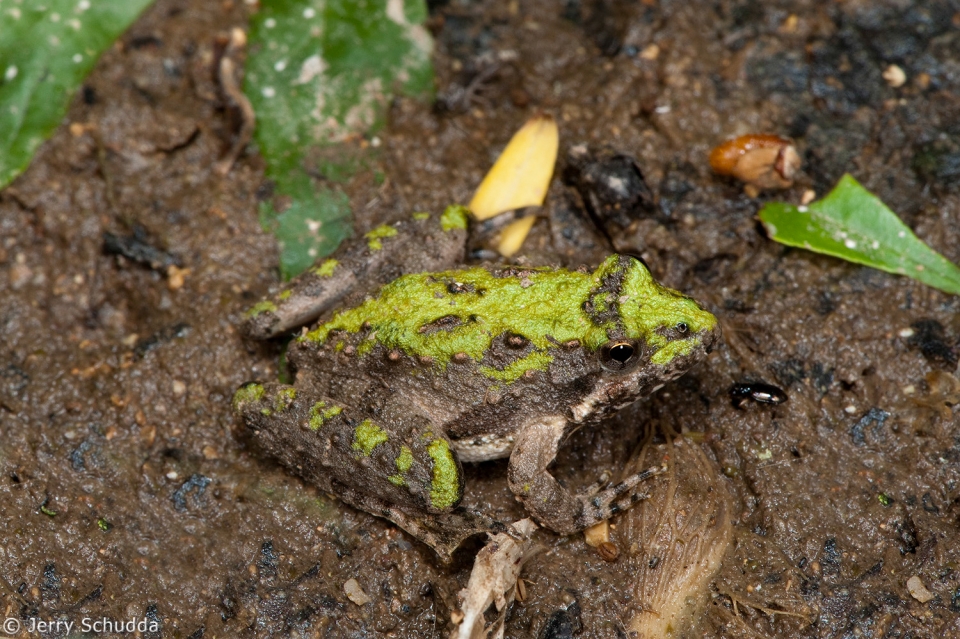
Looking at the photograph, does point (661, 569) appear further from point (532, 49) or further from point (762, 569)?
point (532, 49)

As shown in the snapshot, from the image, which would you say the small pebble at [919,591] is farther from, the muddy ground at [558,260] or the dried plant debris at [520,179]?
the dried plant debris at [520,179]

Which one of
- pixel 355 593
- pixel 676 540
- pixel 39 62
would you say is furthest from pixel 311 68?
pixel 676 540

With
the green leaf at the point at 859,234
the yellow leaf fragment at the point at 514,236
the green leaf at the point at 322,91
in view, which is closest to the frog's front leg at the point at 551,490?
→ the yellow leaf fragment at the point at 514,236

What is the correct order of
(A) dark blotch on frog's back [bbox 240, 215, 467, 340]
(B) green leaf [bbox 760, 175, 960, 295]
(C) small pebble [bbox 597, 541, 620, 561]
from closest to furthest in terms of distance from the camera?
(C) small pebble [bbox 597, 541, 620, 561], (A) dark blotch on frog's back [bbox 240, 215, 467, 340], (B) green leaf [bbox 760, 175, 960, 295]

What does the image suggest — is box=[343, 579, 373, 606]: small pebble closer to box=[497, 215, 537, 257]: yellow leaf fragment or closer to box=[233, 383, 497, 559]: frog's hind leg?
box=[233, 383, 497, 559]: frog's hind leg

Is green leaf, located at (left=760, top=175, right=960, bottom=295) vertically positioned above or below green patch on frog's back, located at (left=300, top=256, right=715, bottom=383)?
below

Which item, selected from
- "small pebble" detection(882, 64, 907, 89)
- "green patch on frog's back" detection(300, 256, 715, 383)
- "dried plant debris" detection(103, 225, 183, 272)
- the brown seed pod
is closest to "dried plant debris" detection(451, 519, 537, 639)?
"green patch on frog's back" detection(300, 256, 715, 383)

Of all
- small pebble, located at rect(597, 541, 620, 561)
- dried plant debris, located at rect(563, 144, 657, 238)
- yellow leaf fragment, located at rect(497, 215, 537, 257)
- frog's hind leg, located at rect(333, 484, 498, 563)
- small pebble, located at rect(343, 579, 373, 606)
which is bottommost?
small pebble, located at rect(597, 541, 620, 561)
